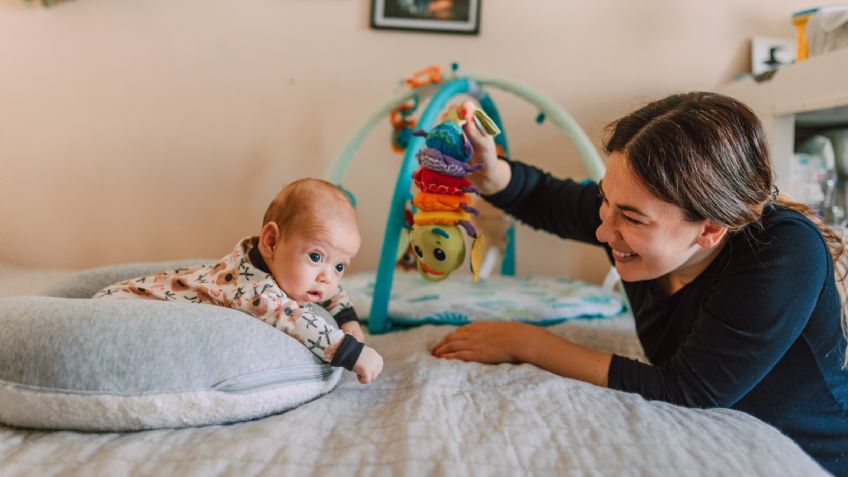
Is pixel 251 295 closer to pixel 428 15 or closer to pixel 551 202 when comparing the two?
pixel 551 202

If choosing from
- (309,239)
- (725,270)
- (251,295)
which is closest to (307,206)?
(309,239)

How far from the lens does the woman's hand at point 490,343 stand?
3.12 ft

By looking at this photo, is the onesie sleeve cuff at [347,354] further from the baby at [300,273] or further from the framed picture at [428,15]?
the framed picture at [428,15]

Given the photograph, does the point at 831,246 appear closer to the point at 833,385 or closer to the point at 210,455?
the point at 833,385

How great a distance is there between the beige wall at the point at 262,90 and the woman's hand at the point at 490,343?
797 mm

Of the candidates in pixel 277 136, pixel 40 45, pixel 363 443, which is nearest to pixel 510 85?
pixel 277 136

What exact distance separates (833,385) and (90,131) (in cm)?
175

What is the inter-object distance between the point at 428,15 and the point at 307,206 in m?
1.12

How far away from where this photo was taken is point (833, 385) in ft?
2.69

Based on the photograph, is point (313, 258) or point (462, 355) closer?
point (313, 258)

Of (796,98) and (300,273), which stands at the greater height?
(796,98)

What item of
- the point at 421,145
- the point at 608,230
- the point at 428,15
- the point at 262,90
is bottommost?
the point at 608,230

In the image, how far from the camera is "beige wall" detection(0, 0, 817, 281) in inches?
60.9

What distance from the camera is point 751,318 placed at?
2.48ft
